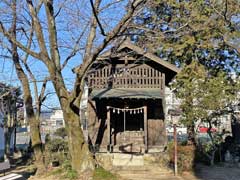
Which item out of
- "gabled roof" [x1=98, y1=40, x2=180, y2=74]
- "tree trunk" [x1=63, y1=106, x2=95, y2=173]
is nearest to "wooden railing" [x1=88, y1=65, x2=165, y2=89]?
"gabled roof" [x1=98, y1=40, x2=180, y2=74]

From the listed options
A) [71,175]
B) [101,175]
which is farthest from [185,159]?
[71,175]

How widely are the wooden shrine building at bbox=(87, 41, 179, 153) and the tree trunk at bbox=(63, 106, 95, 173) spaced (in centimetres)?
422

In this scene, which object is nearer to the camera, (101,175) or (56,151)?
(101,175)

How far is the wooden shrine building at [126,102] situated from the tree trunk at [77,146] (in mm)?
4218

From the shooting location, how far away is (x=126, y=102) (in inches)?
650

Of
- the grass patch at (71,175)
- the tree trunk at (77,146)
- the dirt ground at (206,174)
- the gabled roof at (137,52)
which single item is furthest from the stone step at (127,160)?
the gabled roof at (137,52)

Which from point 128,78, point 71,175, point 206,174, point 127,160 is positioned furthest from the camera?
point 128,78

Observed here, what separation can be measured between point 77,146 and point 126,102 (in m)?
5.13

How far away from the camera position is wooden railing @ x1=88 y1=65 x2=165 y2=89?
16.7 m

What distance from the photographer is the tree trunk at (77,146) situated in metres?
11.8

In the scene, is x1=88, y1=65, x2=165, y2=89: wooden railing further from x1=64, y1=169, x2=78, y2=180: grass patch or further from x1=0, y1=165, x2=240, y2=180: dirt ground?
x1=64, y1=169, x2=78, y2=180: grass patch

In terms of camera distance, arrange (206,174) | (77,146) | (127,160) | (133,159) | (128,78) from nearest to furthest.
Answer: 1. (77,146)
2. (206,174)
3. (127,160)
4. (133,159)
5. (128,78)

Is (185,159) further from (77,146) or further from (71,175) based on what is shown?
(71,175)

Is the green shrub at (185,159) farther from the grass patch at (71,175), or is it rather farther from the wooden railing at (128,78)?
the grass patch at (71,175)
